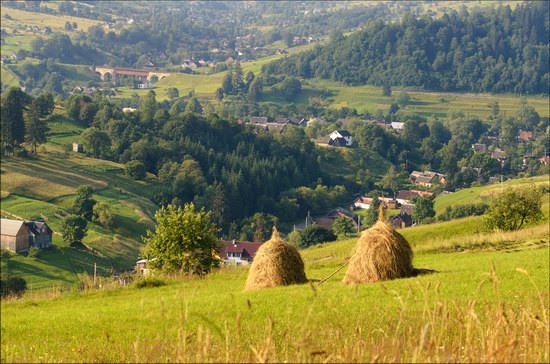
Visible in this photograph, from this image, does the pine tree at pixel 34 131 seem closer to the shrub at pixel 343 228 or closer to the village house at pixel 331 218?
the village house at pixel 331 218

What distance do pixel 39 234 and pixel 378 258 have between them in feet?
139

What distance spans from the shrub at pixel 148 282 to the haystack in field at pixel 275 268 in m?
3.61

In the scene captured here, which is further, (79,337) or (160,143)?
(160,143)

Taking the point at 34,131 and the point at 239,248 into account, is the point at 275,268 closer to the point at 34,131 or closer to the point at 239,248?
the point at 239,248

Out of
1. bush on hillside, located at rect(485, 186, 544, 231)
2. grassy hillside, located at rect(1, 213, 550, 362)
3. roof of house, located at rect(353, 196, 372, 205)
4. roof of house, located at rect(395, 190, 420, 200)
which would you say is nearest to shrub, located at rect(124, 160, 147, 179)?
roof of house, located at rect(353, 196, 372, 205)

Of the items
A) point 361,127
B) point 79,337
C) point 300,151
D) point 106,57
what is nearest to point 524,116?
point 361,127

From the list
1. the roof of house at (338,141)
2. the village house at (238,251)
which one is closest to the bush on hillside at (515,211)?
the village house at (238,251)

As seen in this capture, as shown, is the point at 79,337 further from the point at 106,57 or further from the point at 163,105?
the point at 106,57

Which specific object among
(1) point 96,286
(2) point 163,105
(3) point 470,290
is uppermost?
(3) point 470,290

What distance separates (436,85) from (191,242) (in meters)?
140

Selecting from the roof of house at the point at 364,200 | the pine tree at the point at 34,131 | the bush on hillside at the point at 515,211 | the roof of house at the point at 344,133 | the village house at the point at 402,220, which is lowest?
the roof of house at the point at 364,200

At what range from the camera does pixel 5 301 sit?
61.5 ft

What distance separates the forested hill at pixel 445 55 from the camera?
6260 inches

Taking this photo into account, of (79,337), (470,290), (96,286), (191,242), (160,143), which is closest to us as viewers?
(79,337)
